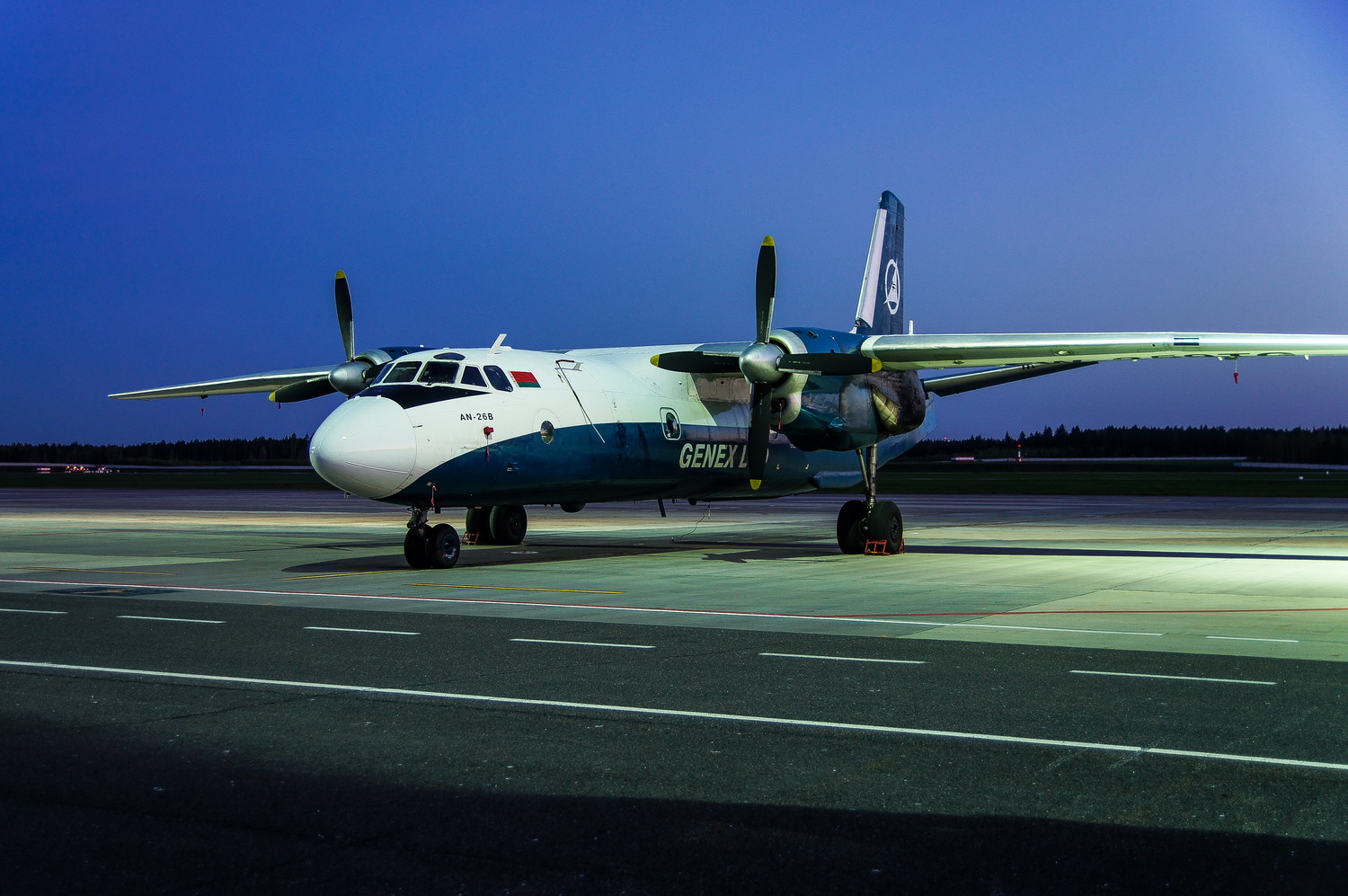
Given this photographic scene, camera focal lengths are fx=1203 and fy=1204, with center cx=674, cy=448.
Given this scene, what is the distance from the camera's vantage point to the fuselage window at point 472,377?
17953mm

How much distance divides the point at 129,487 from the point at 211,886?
6662 cm

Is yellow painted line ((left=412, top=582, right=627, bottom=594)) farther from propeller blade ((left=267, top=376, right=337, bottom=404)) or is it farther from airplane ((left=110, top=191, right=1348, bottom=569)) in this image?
propeller blade ((left=267, top=376, right=337, bottom=404))

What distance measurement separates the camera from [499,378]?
60.6ft

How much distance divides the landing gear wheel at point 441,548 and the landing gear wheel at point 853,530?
23.6 feet

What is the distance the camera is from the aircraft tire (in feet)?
76.6

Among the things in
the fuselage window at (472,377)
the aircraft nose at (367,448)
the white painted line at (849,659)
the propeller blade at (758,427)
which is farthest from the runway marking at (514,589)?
the propeller blade at (758,427)

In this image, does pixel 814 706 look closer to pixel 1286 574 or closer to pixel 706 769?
pixel 706 769

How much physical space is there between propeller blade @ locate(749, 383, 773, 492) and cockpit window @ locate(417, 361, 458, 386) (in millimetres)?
5323

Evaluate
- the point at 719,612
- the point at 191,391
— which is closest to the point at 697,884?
the point at 719,612

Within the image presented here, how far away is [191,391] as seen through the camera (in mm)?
27922

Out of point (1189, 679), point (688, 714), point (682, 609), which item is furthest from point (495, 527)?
point (1189, 679)

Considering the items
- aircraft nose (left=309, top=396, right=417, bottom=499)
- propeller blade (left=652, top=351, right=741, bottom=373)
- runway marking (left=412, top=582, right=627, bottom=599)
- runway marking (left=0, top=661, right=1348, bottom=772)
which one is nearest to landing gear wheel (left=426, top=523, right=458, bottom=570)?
aircraft nose (left=309, top=396, right=417, bottom=499)

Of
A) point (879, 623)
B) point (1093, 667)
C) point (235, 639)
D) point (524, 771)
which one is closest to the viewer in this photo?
point (524, 771)

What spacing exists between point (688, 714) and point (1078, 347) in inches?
554
